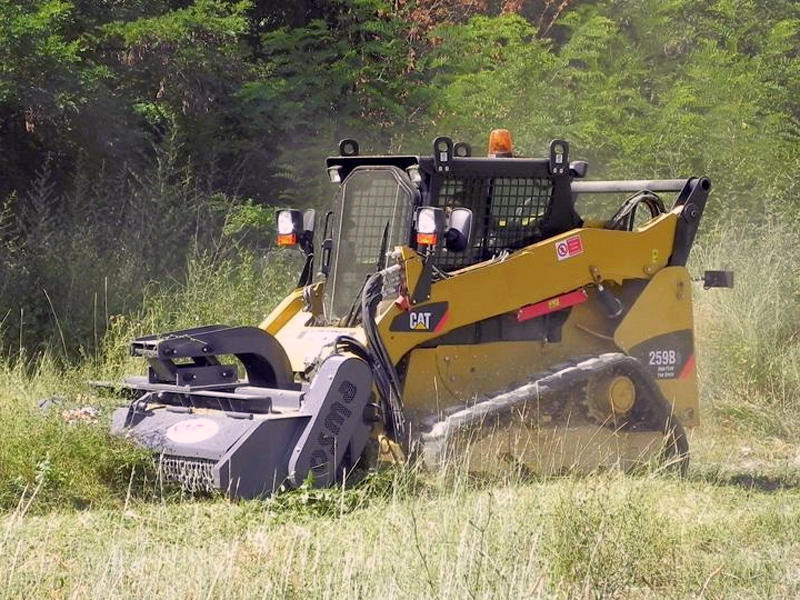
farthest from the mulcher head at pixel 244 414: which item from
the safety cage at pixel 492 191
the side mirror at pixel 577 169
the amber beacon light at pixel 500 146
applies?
the side mirror at pixel 577 169

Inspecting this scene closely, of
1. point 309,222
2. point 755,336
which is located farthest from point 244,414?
point 755,336

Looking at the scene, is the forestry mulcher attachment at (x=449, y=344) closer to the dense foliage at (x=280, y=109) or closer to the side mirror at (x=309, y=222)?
the side mirror at (x=309, y=222)

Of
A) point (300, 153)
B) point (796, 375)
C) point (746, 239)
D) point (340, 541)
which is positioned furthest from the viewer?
point (300, 153)

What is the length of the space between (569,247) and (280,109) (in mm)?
8886

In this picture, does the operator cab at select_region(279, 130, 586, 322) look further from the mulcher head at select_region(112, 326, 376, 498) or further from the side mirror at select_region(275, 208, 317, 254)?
the mulcher head at select_region(112, 326, 376, 498)

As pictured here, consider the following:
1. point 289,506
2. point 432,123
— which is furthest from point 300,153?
point 289,506

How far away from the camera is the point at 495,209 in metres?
9.53

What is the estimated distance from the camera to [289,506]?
7531 mm

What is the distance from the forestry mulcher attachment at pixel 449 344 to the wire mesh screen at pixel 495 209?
0.04ft

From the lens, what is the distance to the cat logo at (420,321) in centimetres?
882

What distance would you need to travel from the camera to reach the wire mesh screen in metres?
9.34

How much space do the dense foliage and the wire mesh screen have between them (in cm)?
526

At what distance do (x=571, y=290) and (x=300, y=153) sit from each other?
28.7 ft

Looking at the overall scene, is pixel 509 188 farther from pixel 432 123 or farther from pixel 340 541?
pixel 432 123
